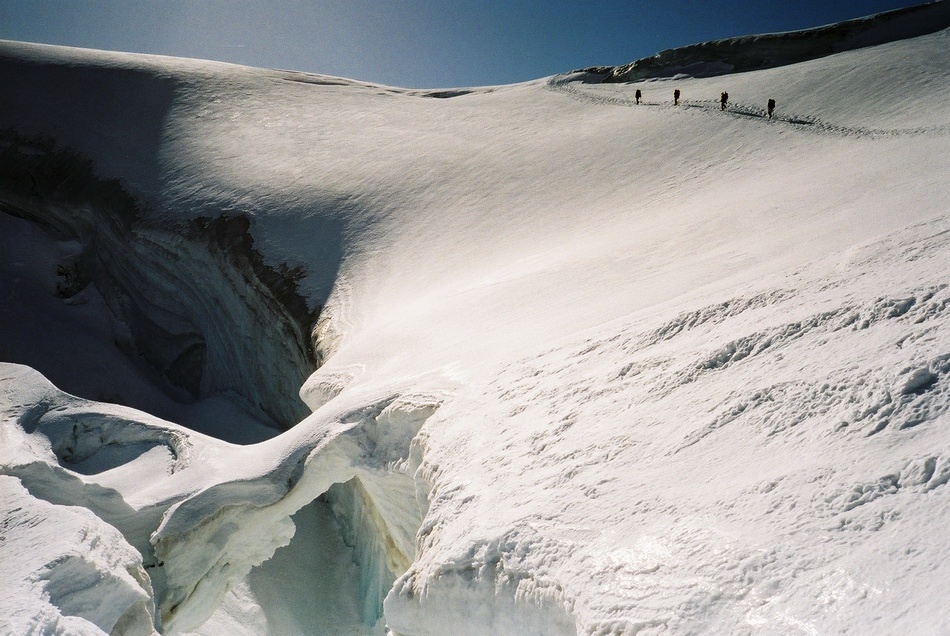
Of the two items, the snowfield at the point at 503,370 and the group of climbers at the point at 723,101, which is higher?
the group of climbers at the point at 723,101

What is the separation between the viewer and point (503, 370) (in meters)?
4.14

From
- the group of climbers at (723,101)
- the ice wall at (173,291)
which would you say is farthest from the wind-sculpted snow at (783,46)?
the ice wall at (173,291)

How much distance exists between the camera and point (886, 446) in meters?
2.00

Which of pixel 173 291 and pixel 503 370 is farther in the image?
pixel 173 291

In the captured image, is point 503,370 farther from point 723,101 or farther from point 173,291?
point 723,101

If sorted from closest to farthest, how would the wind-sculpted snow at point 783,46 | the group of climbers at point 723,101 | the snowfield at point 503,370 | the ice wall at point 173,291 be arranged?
1. the snowfield at point 503,370
2. the ice wall at point 173,291
3. the group of climbers at point 723,101
4. the wind-sculpted snow at point 783,46

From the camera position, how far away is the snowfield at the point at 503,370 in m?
2.06

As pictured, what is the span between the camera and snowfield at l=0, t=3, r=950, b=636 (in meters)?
2.06

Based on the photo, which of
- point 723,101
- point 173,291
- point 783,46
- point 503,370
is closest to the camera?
point 503,370

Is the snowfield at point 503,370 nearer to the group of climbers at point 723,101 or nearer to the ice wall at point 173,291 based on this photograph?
the ice wall at point 173,291

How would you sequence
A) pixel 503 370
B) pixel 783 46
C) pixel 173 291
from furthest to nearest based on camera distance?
pixel 783 46
pixel 173 291
pixel 503 370

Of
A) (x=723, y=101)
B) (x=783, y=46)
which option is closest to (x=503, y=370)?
(x=723, y=101)

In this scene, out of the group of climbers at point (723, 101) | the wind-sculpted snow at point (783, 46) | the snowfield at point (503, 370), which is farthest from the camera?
the wind-sculpted snow at point (783, 46)

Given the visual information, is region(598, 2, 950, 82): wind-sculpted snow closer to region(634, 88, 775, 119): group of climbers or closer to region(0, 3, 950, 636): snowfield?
region(0, 3, 950, 636): snowfield
